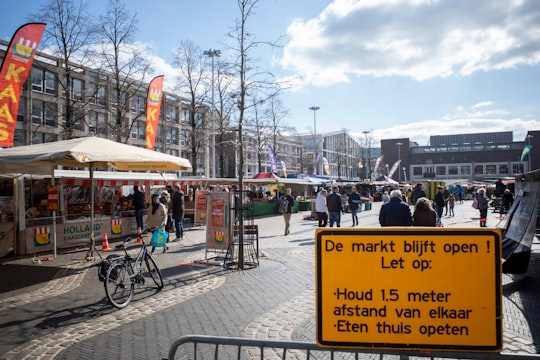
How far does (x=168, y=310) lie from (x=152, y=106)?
1490 cm

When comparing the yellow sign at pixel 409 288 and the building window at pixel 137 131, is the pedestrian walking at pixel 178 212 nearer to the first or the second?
the yellow sign at pixel 409 288

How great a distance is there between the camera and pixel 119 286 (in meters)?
5.96

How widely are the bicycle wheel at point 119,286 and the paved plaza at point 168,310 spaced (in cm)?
16

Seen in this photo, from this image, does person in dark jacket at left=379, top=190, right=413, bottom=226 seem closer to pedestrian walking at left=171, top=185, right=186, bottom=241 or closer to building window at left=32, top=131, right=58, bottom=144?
pedestrian walking at left=171, top=185, right=186, bottom=241

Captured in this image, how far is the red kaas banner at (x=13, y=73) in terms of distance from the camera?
39.7ft

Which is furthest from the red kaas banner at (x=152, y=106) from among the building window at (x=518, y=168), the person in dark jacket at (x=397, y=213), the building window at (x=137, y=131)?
the building window at (x=518, y=168)

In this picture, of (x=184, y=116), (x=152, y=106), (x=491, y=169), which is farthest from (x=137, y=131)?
(x=491, y=169)

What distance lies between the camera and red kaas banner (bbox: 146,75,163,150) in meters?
18.7

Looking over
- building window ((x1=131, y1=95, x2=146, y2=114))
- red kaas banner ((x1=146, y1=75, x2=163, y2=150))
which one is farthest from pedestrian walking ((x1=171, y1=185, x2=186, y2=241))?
building window ((x1=131, y1=95, x2=146, y2=114))

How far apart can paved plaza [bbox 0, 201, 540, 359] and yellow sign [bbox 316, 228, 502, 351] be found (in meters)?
2.98

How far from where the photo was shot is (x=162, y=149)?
5419 cm

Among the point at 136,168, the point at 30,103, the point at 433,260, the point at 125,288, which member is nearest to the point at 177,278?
the point at 125,288

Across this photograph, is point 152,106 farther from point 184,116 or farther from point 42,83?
point 184,116

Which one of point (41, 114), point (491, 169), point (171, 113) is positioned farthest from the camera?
point (491, 169)
